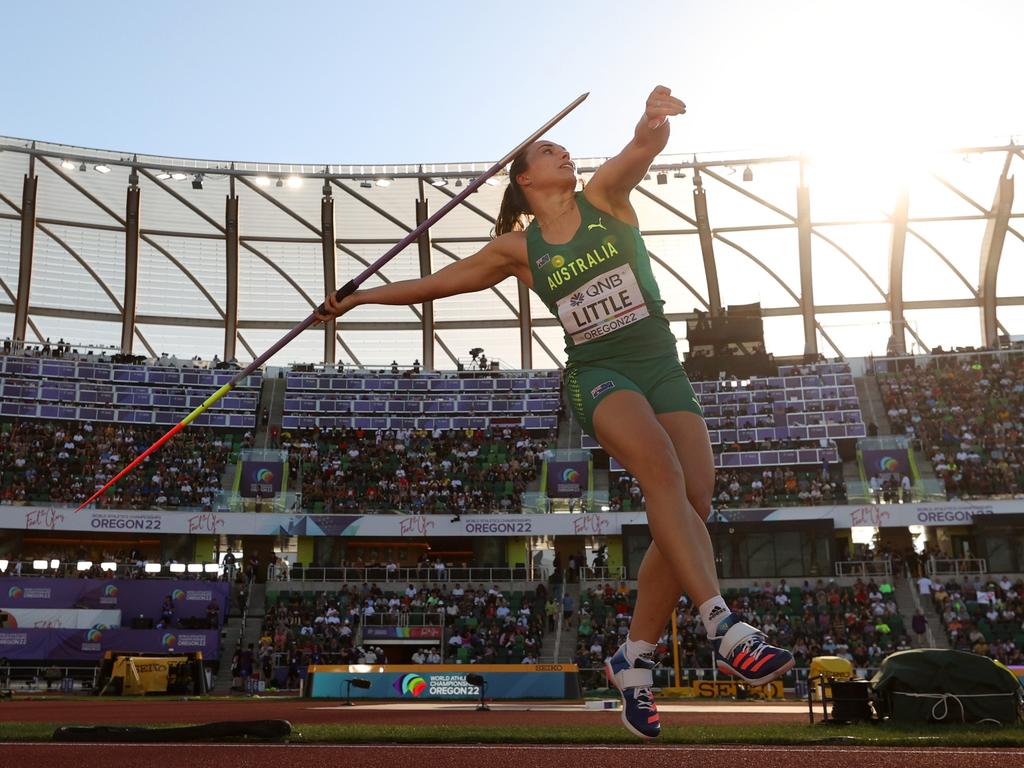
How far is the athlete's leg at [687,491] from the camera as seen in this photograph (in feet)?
14.2

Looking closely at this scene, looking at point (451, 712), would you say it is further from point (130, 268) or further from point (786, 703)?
point (130, 268)

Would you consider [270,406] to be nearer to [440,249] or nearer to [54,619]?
[440,249]

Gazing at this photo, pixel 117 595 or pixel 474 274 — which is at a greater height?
pixel 474 274

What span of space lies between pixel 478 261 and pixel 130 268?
146 ft

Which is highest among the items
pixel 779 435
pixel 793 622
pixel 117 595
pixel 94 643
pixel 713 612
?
pixel 779 435

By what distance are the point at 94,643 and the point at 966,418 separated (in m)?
30.6

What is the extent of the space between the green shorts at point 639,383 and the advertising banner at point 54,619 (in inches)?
1136

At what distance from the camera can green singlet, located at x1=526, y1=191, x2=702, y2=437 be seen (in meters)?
4.45

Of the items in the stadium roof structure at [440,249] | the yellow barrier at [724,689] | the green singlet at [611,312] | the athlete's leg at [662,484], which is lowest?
the yellow barrier at [724,689]

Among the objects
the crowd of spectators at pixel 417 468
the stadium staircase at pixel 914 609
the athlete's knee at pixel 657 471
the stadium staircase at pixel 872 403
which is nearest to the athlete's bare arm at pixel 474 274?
the athlete's knee at pixel 657 471

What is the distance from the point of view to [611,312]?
447 cm

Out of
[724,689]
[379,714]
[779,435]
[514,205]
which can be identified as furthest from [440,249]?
[514,205]

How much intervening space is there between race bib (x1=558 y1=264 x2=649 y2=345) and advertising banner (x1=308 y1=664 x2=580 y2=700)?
1852 cm

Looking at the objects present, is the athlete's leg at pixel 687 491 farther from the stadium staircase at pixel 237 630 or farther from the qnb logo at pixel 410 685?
the stadium staircase at pixel 237 630
